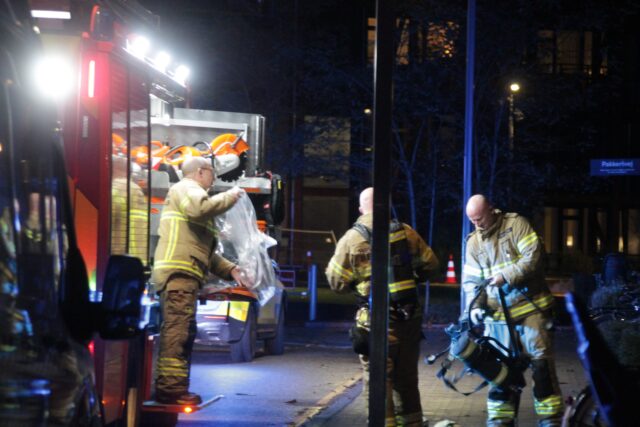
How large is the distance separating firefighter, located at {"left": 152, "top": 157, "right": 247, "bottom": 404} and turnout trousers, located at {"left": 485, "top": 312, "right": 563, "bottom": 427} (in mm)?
2264

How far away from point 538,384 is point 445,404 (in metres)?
2.52

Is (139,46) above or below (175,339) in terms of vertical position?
above

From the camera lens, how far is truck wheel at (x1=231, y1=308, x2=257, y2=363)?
13.7 metres

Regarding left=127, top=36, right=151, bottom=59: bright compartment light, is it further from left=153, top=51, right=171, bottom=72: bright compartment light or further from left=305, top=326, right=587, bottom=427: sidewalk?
left=305, top=326, right=587, bottom=427: sidewalk

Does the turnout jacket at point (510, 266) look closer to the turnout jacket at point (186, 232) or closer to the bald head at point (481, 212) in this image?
the bald head at point (481, 212)

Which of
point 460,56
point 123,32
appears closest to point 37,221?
point 123,32

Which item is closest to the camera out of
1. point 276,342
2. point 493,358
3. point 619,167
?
point 493,358

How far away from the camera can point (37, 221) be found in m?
3.49

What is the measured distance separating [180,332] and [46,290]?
5.15 m

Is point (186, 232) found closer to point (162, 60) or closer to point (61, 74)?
point (162, 60)

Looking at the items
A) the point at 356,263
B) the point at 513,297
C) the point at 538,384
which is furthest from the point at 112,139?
the point at 538,384

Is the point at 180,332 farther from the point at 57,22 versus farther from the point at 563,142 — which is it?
the point at 563,142

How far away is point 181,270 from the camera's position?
8758 millimetres

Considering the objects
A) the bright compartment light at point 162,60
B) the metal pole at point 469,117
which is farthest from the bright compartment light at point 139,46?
the metal pole at point 469,117
